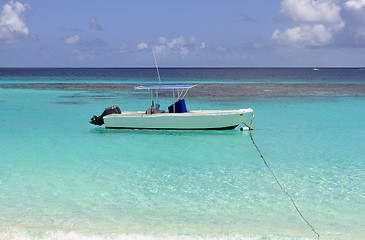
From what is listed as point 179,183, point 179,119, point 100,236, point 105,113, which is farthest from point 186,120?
point 100,236

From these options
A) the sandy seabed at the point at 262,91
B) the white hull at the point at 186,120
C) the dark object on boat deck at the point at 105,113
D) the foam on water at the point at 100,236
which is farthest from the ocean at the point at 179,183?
the sandy seabed at the point at 262,91

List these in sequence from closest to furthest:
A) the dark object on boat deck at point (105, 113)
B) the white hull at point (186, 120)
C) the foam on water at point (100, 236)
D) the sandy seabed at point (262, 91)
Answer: the foam on water at point (100, 236), the white hull at point (186, 120), the dark object on boat deck at point (105, 113), the sandy seabed at point (262, 91)

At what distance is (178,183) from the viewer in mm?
10656

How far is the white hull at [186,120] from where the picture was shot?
18297 millimetres

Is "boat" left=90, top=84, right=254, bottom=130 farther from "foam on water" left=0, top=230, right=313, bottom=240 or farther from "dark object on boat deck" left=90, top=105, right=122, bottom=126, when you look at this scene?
"foam on water" left=0, top=230, right=313, bottom=240

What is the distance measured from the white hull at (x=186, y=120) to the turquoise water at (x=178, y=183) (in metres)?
0.43

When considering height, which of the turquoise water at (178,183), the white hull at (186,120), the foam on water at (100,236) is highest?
the white hull at (186,120)

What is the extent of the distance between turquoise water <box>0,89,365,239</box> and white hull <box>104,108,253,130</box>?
1.41ft

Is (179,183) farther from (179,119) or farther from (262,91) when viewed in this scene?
(262,91)

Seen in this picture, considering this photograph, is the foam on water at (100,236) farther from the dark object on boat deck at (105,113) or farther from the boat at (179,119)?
the dark object on boat deck at (105,113)

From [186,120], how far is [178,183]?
7.96 m

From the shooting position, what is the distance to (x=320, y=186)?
33.9 feet

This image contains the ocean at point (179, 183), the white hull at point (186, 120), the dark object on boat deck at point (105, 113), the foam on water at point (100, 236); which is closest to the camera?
the foam on water at point (100, 236)

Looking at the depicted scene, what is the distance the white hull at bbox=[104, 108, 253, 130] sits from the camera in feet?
60.0
